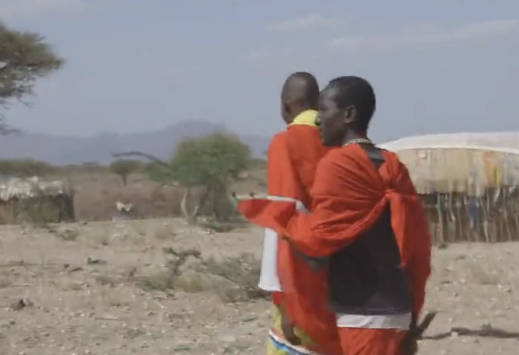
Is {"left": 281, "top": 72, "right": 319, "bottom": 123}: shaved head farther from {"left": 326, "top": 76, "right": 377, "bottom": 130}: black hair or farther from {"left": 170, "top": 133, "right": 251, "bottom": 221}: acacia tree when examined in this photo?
{"left": 170, "top": 133, "right": 251, "bottom": 221}: acacia tree

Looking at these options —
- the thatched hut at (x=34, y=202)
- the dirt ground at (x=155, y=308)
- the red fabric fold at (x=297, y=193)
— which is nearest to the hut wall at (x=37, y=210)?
the thatched hut at (x=34, y=202)

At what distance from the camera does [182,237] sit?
56.4 feet

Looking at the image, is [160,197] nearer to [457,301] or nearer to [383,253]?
[457,301]

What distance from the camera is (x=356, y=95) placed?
9.99 ft

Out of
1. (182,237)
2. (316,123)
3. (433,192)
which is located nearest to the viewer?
(316,123)

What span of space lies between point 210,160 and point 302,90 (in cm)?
1882

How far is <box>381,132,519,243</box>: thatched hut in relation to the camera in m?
15.1

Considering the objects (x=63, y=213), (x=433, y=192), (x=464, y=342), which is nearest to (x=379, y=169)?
(x=464, y=342)

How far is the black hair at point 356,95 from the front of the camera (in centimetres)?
304

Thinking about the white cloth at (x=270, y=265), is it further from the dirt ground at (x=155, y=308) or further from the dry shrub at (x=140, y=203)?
the dry shrub at (x=140, y=203)

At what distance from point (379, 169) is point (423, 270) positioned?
31cm

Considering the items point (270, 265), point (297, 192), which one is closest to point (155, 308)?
point (270, 265)

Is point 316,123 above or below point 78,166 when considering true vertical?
above

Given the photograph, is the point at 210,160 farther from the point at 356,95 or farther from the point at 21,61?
the point at 356,95
